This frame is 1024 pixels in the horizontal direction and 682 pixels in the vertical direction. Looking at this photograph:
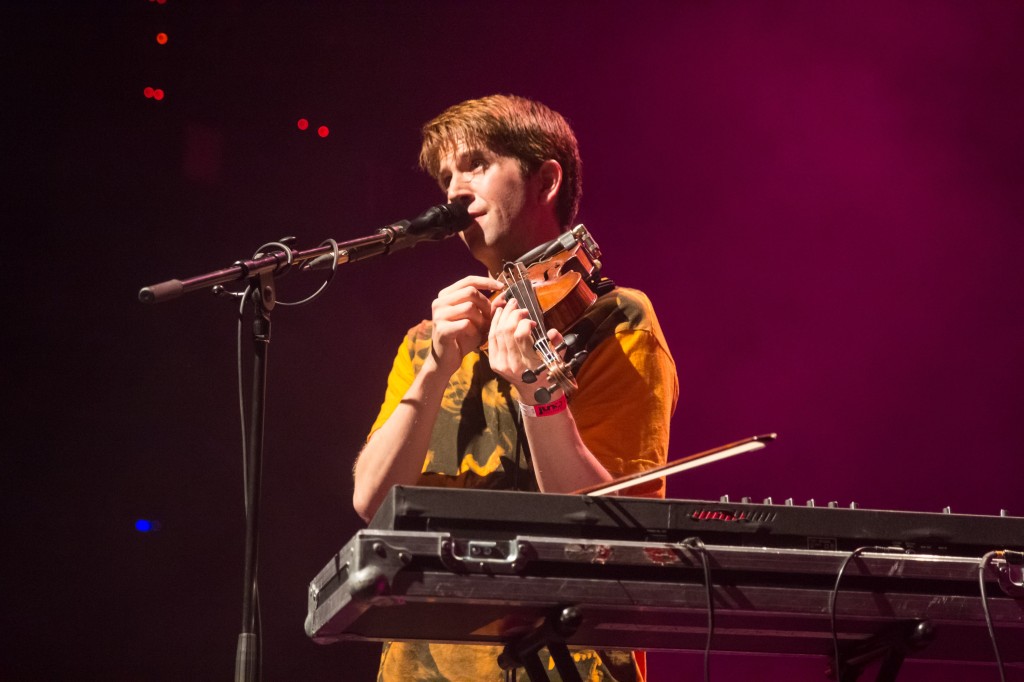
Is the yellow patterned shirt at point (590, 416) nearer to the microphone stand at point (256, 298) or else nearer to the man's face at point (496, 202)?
the man's face at point (496, 202)

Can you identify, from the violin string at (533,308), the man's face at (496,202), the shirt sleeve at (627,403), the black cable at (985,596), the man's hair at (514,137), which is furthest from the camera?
the man's hair at (514,137)

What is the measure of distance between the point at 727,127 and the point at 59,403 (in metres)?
2.55

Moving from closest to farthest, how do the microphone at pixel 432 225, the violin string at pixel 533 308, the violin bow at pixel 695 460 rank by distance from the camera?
the violin bow at pixel 695 460 < the violin string at pixel 533 308 < the microphone at pixel 432 225

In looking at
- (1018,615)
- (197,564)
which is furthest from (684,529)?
(197,564)

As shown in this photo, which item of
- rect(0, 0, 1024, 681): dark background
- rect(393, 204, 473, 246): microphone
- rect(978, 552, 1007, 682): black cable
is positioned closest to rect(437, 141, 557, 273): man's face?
rect(393, 204, 473, 246): microphone

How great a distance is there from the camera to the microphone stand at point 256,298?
1.70 m

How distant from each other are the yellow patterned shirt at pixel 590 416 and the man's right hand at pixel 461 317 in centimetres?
23

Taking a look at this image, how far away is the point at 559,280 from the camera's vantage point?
2125mm

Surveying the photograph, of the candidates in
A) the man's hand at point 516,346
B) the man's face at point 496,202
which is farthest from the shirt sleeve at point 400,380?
the man's hand at point 516,346

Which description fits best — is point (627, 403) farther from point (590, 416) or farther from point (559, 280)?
point (559, 280)

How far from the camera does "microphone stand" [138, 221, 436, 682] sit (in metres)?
1.70

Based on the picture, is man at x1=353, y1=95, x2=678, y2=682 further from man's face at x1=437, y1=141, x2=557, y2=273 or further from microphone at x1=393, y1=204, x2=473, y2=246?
microphone at x1=393, y1=204, x2=473, y2=246

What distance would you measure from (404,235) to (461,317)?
0.19 m

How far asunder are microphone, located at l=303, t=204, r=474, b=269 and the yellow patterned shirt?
1.13 ft
